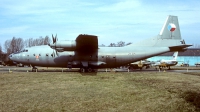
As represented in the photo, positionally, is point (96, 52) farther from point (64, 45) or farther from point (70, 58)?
point (64, 45)

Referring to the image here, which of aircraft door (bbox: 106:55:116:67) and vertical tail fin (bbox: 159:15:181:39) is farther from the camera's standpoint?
vertical tail fin (bbox: 159:15:181:39)

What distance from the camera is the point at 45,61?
28609mm

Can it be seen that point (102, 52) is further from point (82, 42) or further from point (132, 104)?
point (132, 104)

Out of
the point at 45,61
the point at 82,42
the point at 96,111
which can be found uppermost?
the point at 82,42

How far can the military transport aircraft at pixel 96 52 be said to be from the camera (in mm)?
27125

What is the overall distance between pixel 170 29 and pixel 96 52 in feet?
39.0

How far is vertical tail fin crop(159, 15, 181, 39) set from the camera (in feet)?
98.8

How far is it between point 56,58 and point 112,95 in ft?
58.6

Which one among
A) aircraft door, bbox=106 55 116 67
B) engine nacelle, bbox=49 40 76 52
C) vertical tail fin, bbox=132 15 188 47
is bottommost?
aircraft door, bbox=106 55 116 67

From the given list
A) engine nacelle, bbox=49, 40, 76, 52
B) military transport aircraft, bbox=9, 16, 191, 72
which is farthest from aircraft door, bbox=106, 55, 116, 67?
engine nacelle, bbox=49, 40, 76, 52

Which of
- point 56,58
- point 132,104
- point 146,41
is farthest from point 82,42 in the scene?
point 132,104

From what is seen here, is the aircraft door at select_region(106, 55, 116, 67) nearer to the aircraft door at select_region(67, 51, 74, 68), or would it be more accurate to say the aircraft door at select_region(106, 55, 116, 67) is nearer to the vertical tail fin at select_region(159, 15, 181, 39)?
the aircraft door at select_region(67, 51, 74, 68)

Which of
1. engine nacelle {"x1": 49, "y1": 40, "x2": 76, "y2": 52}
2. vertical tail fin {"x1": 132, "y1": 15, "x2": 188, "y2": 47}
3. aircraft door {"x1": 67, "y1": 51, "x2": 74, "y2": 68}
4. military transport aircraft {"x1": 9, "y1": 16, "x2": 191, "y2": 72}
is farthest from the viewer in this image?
vertical tail fin {"x1": 132, "y1": 15, "x2": 188, "y2": 47}

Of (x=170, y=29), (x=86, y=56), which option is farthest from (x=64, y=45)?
(x=170, y=29)
